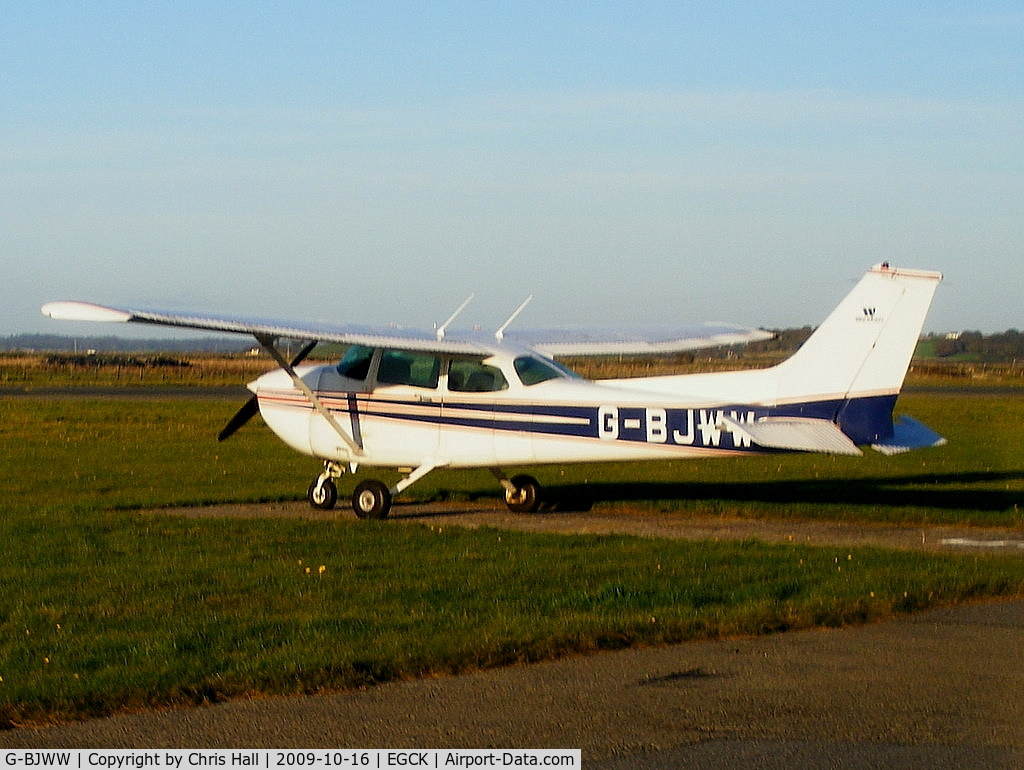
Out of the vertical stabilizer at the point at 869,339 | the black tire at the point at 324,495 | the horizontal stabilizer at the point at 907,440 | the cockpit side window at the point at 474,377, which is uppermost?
the vertical stabilizer at the point at 869,339

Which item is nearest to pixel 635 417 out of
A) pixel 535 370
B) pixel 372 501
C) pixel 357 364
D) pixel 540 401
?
pixel 540 401

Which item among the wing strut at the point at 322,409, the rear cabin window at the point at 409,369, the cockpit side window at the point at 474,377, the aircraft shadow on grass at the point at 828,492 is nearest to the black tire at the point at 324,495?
the wing strut at the point at 322,409

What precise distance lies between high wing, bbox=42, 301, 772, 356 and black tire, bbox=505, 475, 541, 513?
1543 millimetres

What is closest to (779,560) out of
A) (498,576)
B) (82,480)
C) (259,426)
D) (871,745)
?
(498,576)

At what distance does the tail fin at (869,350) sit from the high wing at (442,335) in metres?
3.54

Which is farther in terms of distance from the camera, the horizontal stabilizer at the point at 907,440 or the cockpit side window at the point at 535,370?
the cockpit side window at the point at 535,370

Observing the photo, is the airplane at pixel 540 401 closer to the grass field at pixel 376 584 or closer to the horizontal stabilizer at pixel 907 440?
the horizontal stabilizer at pixel 907 440

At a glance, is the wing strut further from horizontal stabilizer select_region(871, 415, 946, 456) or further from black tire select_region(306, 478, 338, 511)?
horizontal stabilizer select_region(871, 415, 946, 456)

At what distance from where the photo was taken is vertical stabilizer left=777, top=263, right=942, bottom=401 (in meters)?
12.5

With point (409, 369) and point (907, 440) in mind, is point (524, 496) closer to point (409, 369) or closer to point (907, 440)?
point (409, 369)

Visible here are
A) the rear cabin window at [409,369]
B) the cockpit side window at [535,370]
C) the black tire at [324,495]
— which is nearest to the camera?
the cockpit side window at [535,370]

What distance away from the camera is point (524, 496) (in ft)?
49.6

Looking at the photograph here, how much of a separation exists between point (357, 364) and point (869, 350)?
5.72m

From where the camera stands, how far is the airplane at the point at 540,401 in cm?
1259
